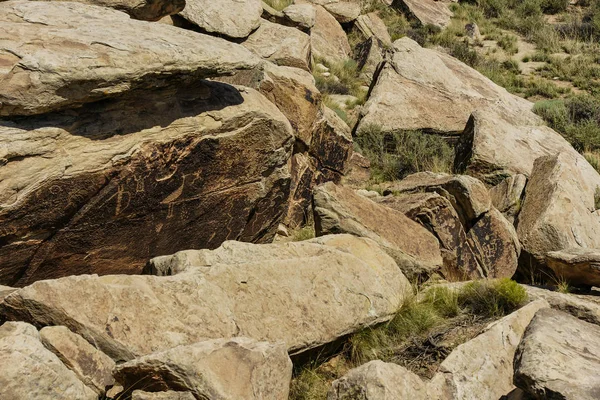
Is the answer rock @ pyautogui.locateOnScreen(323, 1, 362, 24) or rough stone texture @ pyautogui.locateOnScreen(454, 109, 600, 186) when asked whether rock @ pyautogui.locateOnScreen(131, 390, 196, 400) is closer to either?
rough stone texture @ pyautogui.locateOnScreen(454, 109, 600, 186)

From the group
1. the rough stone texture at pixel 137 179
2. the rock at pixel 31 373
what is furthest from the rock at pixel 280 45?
the rock at pixel 31 373

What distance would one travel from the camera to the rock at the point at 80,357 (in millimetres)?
4027

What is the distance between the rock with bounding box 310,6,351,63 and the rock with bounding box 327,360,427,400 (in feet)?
37.5

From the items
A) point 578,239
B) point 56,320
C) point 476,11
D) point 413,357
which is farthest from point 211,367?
point 476,11

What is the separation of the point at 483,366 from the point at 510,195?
454cm

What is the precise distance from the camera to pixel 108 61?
5.24 m

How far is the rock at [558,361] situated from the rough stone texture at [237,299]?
1374 mm

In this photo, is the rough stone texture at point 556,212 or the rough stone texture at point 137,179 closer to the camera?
the rough stone texture at point 137,179

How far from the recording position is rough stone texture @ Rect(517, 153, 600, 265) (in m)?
7.90

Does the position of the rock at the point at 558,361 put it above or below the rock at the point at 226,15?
above

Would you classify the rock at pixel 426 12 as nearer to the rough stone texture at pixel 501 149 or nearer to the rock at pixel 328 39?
the rock at pixel 328 39

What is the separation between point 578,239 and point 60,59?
5.88 m

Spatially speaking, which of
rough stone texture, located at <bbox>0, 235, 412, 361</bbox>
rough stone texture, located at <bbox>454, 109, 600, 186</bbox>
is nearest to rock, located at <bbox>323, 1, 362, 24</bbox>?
rough stone texture, located at <bbox>454, 109, 600, 186</bbox>

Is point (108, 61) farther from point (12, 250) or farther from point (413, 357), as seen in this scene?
point (413, 357)
